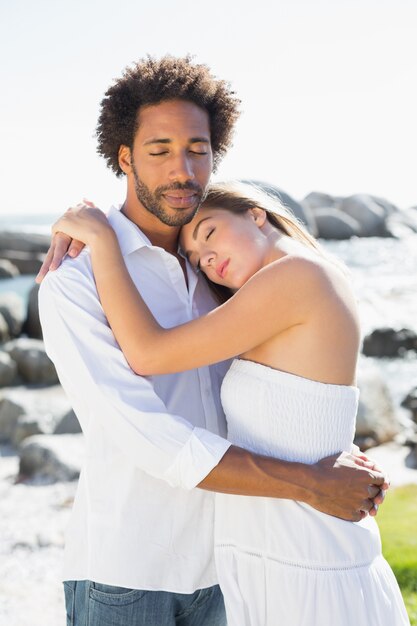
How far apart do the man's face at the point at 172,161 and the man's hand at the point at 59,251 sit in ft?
0.87

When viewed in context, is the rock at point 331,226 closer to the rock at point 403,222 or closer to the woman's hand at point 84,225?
the rock at point 403,222

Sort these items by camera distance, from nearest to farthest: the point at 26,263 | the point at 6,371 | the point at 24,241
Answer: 1. the point at 6,371
2. the point at 26,263
3. the point at 24,241

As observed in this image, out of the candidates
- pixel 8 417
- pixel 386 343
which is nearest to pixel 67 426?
pixel 8 417

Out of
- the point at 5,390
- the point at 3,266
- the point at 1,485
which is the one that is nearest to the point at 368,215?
the point at 3,266

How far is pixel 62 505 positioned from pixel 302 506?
4.60 m

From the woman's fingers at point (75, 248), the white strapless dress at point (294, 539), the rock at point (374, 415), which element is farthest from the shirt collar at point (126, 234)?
the rock at point (374, 415)

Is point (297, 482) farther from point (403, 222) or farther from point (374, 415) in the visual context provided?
point (403, 222)

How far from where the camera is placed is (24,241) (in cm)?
2238

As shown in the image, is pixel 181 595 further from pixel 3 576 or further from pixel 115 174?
pixel 3 576

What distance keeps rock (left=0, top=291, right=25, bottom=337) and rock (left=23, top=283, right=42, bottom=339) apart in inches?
6.0

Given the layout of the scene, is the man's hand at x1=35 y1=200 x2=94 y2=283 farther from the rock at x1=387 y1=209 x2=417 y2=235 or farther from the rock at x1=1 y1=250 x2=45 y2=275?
the rock at x1=387 y1=209 x2=417 y2=235

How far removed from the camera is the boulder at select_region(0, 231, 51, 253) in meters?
22.1

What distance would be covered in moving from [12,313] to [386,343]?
6.62 m

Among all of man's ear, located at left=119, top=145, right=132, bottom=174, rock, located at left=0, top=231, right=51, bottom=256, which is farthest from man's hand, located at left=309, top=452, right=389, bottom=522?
rock, located at left=0, top=231, right=51, bottom=256
